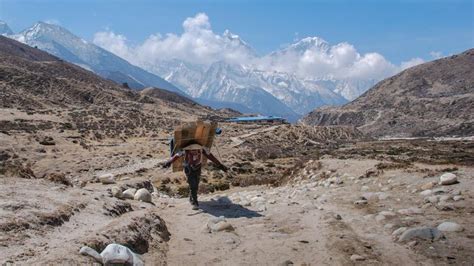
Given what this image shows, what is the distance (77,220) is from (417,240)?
733 centimetres

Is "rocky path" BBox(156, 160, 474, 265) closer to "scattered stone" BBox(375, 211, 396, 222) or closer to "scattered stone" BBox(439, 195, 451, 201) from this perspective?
"scattered stone" BBox(375, 211, 396, 222)

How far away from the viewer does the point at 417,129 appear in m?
168

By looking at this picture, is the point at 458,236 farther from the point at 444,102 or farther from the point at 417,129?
the point at 444,102

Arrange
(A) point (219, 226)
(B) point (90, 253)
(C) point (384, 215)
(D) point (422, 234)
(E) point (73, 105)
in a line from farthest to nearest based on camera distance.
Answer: (E) point (73, 105)
(C) point (384, 215)
(A) point (219, 226)
(D) point (422, 234)
(B) point (90, 253)

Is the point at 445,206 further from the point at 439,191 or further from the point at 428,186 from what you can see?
the point at 428,186

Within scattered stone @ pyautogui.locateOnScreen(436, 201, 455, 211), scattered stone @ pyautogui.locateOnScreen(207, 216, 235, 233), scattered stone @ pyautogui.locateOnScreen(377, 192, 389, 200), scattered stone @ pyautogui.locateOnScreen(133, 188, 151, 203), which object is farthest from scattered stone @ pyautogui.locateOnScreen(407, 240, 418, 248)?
scattered stone @ pyautogui.locateOnScreen(133, 188, 151, 203)

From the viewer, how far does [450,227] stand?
11.0 meters

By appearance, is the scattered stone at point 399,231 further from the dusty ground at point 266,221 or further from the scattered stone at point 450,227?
the scattered stone at point 450,227

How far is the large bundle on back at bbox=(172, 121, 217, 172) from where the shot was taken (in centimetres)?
1564

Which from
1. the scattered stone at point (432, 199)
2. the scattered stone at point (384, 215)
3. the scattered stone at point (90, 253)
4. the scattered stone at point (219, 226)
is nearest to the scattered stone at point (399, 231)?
the scattered stone at point (384, 215)

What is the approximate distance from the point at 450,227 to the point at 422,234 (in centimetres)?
89

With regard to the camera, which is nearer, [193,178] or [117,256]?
[117,256]

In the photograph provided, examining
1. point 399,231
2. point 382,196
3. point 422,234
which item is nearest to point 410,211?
point 399,231

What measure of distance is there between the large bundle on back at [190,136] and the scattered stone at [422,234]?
24.1 ft
